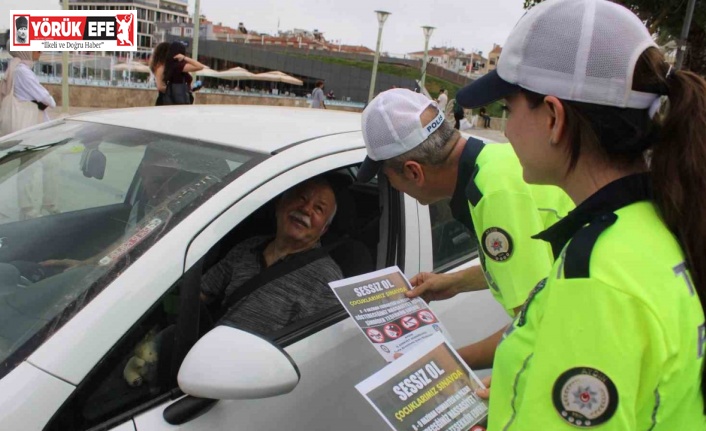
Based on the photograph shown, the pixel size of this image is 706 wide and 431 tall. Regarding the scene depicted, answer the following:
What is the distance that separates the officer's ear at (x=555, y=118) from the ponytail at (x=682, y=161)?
0.40ft

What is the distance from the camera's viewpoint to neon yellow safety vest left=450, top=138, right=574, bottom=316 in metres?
1.57

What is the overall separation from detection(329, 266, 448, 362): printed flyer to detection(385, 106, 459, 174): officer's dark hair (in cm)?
35

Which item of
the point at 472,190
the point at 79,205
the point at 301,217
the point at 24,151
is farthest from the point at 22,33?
the point at 472,190

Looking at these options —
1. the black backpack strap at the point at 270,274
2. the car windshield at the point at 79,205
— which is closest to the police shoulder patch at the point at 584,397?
the car windshield at the point at 79,205

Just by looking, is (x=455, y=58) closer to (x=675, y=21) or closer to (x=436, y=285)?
(x=675, y=21)

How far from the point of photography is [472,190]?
171 centimetres

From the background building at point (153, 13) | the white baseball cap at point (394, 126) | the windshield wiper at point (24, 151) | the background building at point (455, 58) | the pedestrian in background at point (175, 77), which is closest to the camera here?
the white baseball cap at point (394, 126)

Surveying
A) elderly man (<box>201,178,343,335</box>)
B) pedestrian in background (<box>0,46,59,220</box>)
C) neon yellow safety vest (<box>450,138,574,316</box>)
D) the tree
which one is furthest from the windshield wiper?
the tree

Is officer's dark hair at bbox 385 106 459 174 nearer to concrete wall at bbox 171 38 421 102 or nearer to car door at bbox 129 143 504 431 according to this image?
car door at bbox 129 143 504 431

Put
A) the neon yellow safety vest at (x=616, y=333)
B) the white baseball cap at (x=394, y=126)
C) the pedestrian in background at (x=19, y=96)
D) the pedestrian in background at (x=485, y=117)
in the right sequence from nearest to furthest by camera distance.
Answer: the neon yellow safety vest at (x=616, y=333)
the white baseball cap at (x=394, y=126)
the pedestrian in background at (x=19, y=96)
the pedestrian in background at (x=485, y=117)

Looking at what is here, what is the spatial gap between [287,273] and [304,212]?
0.82 ft

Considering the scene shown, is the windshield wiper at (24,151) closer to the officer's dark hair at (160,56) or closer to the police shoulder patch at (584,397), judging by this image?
the police shoulder patch at (584,397)

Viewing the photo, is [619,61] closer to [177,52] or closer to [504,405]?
[504,405]

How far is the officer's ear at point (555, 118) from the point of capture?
3.23 feet
